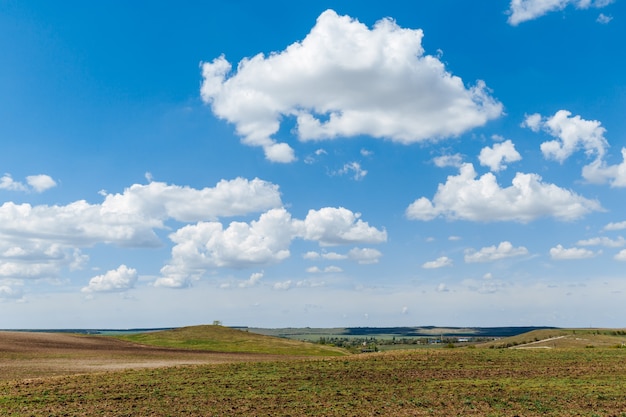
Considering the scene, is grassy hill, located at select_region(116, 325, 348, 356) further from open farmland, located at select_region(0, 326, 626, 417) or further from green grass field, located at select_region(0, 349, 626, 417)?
open farmland, located at select_region(0, 326, 626, 417)

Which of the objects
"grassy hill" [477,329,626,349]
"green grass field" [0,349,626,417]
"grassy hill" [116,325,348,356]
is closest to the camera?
"green grass field" [0,349,626,417]

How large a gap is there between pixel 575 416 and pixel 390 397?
10.2 m

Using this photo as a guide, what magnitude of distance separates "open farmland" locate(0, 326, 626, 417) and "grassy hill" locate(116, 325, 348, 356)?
4797 cm

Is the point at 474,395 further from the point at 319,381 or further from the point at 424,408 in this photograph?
the point at 319,381

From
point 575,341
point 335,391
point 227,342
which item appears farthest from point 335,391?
point 575,341

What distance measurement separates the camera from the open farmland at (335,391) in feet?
90.8

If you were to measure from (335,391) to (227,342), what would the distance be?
77649 millimetres

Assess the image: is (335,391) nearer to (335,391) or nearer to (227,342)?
(335,391)

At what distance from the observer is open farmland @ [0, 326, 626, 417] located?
27688mm

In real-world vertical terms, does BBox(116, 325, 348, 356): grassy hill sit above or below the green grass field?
below

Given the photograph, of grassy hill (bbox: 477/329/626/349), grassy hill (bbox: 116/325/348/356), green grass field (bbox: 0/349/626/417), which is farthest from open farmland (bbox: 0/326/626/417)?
grassy hill (bbox: 116/325/348/356)

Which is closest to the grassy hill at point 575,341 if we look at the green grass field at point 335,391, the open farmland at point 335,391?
the green grass field at point 335,391

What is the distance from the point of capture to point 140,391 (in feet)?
109

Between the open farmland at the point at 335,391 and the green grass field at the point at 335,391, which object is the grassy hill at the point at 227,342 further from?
the open farmland at the point at 335,391
